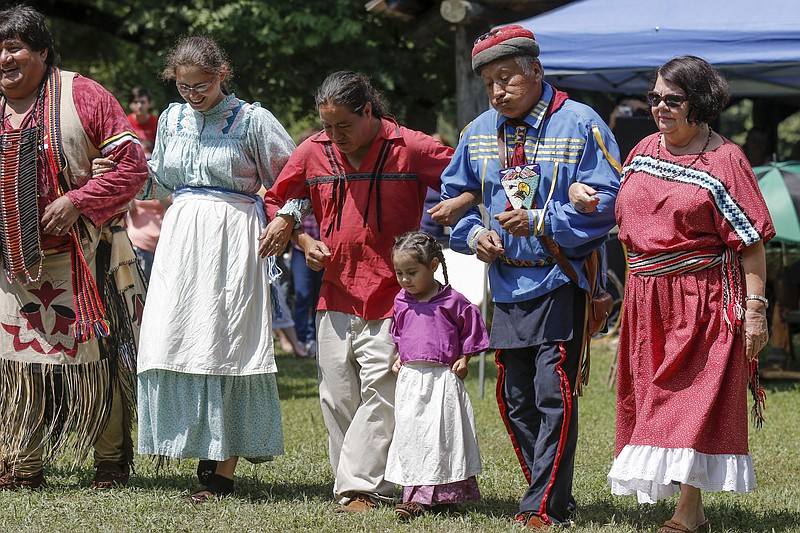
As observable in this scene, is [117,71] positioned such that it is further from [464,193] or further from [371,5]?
[464,193]

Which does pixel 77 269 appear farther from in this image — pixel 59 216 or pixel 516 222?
pixel 516 222

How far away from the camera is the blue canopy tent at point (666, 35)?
7.79 metres

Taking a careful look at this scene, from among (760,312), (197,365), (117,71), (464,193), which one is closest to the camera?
(760,312)

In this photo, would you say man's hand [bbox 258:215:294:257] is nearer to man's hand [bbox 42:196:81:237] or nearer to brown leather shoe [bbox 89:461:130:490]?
man's hand [bbox 42:196:81:237]

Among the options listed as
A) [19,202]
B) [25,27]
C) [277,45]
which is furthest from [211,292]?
[277,45]

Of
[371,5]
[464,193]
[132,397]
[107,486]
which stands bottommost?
[107,486]

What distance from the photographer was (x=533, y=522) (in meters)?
4.35

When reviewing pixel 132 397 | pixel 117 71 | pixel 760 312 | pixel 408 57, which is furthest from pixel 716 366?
pixel 117 71

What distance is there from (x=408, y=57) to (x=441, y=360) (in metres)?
10.7

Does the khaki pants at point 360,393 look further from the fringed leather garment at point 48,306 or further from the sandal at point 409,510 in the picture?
the fringed leather garment at point 48,306

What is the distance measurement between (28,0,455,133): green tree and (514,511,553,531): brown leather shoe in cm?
872

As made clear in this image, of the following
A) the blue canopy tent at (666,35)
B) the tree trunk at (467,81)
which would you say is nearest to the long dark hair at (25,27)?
the blue canopy tent at (666,35)

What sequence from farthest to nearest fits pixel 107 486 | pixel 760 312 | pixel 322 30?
pixel 322 30, pixel 107 486, pixel 760 312

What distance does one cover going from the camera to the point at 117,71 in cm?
1756
